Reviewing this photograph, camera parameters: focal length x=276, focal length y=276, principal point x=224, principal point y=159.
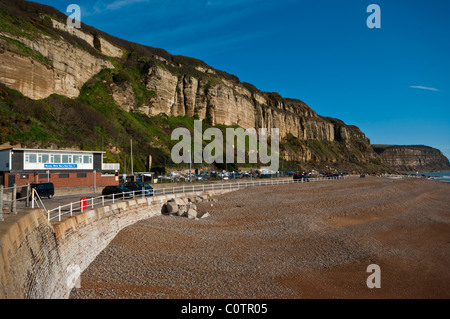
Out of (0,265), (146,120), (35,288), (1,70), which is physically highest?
(1,70)

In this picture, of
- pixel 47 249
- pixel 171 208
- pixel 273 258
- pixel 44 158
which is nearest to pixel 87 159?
pixel 44 158

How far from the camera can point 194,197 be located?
27859 millimetres

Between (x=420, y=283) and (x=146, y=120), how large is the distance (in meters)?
63.1

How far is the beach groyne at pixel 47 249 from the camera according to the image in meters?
5.91

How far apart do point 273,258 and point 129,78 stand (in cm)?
6789

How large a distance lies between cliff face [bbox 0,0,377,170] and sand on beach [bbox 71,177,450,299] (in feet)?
144

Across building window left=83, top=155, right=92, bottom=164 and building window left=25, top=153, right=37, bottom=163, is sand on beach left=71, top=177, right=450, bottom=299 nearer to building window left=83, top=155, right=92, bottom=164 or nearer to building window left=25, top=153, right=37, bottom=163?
building window left=83, top=155, right=92, bottom=164

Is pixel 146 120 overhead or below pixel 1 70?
below

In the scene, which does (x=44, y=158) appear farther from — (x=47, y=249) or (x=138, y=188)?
(x=47, y=249)

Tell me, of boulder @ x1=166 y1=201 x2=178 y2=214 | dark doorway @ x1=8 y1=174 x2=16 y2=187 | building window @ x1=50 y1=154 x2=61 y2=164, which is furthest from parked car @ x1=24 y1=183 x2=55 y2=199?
boulder @ x1=166 y1=201 x2=178 y2=214

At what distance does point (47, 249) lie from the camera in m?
8.35
